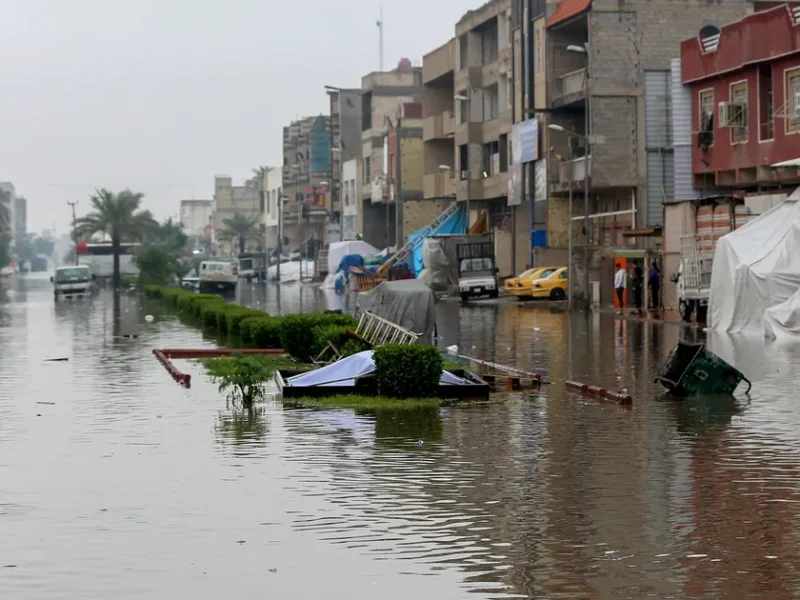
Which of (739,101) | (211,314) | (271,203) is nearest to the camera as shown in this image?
(211,314)

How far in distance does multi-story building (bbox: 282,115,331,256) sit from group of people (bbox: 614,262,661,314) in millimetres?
74647

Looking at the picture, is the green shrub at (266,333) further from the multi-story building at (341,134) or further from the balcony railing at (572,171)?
the multi-story building at (341,134)

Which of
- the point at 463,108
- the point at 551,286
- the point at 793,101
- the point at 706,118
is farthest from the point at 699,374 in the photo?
the point at 463,108

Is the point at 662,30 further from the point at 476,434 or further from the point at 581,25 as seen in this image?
the point at 476,434

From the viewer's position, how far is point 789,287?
34.7 metres

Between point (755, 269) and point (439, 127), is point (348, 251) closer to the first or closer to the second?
point (439, 127)

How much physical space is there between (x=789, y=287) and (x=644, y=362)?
896cm

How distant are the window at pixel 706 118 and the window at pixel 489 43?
2787 centimetres

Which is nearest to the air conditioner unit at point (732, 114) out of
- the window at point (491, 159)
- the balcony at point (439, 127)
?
the window at point (491, 159)

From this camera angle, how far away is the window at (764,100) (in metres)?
45.9

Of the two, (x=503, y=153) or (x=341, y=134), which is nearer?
(x=503, y=153)

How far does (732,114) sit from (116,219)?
69052 mm

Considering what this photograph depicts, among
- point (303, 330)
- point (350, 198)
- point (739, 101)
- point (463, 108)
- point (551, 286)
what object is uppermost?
point (463, 108)

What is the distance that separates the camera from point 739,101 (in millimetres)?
47594
